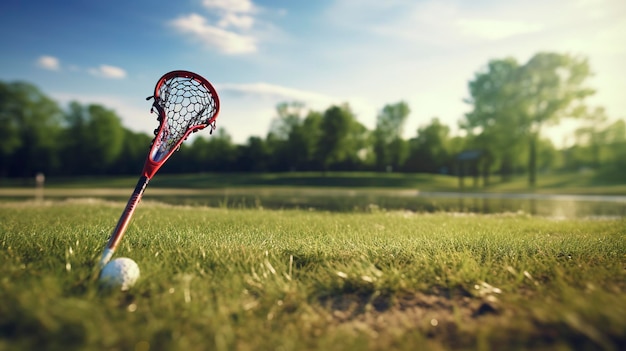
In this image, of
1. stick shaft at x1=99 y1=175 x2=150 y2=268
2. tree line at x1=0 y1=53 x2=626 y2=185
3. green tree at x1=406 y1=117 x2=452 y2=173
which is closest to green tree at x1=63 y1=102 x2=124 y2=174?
tree line at x1=0 y1=53 x2=626 y2=185

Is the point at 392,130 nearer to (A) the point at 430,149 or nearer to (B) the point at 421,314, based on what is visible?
(A) the point at 430,149

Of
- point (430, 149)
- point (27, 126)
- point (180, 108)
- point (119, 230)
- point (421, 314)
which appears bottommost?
point (421, 314)

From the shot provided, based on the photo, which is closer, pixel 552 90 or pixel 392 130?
pixel 552 90

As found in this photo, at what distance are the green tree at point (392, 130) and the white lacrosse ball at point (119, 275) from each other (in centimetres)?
5578

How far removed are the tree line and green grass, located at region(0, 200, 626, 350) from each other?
36601mm

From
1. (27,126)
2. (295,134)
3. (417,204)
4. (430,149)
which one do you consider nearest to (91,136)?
(27,126)

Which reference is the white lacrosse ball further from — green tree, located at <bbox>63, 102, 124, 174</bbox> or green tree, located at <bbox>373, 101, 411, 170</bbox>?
green tree, located at <bbox>63, 102, 124, 174</bbox>

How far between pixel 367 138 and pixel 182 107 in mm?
52023

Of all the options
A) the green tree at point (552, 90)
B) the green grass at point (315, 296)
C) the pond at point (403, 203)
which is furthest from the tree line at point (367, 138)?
the green grass at point (315, 296)

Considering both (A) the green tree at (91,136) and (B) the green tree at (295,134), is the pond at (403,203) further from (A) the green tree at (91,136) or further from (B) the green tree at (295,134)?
(A) the green tree at (91,136)

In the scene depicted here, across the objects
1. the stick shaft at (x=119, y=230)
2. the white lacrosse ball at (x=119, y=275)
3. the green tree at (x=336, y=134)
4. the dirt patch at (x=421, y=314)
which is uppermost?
the green tree at (x=336, y=134)

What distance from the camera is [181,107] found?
17.9 ft

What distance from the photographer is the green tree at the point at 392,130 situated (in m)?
56.6

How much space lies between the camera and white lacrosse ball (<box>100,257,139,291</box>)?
11.4 feet
